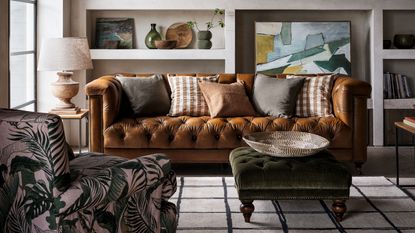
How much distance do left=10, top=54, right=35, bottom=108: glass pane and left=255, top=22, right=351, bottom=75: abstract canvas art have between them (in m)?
2.50

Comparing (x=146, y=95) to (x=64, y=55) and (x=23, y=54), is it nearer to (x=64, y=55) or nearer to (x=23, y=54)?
(x=64, y=55)

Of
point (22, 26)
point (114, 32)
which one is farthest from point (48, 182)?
point (114, 32)

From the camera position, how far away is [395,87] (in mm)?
6578

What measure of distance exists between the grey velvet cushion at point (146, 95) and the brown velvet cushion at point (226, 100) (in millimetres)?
379

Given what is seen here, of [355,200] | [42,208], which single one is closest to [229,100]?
[355,200]

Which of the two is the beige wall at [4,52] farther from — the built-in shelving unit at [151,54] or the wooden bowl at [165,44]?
the wooden bowl at [165,44]

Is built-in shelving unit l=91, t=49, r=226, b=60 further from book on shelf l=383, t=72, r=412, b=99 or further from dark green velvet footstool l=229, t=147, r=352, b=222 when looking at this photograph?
dark green velvet footstool l=229, t=147, r=352, b=222

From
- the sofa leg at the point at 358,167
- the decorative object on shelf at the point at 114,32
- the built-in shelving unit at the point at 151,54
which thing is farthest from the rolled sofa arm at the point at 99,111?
the sofa leg at the point at 358,167

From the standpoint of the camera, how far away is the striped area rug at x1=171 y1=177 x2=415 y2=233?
135 inches

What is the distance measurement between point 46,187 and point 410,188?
10.4 feet

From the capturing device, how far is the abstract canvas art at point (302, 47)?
653cm

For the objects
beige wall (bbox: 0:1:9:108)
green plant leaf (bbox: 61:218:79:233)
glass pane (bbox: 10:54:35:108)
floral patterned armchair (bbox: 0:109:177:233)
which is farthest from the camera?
glass pane (bbox: 10:54:35:108)

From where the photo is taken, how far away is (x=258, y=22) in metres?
6.58

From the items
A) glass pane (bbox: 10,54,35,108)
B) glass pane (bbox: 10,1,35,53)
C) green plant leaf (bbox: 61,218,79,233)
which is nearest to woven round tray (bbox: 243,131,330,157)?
green plant leaf (bbox: 61,218,79,233)
